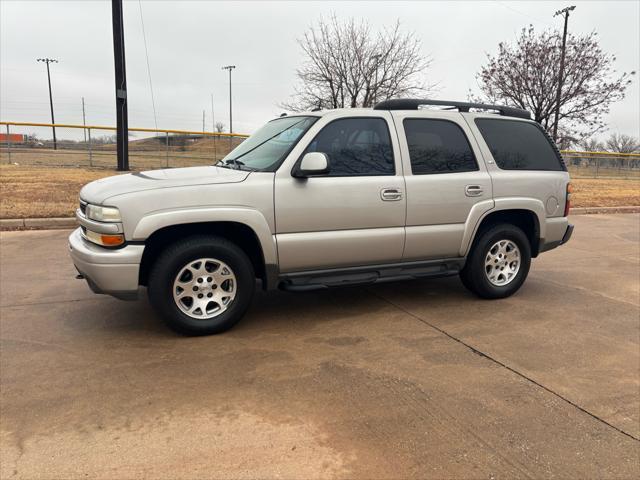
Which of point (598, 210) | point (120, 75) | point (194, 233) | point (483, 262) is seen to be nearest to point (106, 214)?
point (194, 233)

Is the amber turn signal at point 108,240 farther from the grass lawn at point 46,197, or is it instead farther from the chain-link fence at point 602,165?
the chain-link fence at point 602,165

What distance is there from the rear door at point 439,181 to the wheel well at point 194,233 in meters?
1.45

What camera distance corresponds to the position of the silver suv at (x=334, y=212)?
3871 millimetres

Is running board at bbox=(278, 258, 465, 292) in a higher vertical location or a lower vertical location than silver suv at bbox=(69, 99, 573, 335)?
lower

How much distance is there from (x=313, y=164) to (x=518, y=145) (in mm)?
2578

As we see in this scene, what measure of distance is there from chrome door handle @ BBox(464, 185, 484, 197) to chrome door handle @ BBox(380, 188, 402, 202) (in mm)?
774

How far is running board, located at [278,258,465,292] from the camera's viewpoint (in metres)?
4.31

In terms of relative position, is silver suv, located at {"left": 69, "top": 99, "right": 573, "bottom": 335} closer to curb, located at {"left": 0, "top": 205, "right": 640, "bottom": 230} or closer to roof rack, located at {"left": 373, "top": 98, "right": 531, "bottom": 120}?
roof rack, located at {"left": 373, "top": 98, "right": 531, "bottom": 120}

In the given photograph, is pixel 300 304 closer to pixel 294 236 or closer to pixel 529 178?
pixel 294 236

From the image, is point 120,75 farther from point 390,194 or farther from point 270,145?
point 390,194

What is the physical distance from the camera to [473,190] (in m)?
4.91

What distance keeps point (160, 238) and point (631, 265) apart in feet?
21.8

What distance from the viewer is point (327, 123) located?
→ 443 cm

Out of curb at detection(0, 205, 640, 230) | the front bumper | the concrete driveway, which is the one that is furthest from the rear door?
curb at detection(0, 205, 640, 230)
